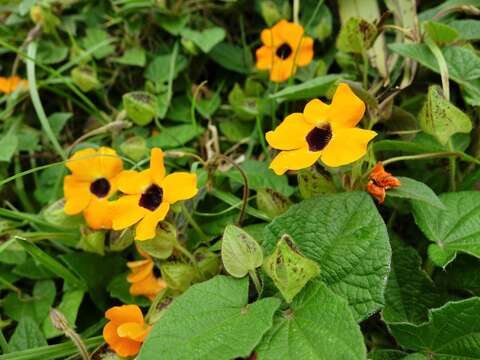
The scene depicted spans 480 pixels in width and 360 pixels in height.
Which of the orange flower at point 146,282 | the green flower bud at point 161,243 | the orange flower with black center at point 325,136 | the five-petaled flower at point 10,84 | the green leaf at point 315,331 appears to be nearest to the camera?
the green leaf at point 315,331

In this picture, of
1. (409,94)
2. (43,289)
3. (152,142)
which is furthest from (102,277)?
(409,94)

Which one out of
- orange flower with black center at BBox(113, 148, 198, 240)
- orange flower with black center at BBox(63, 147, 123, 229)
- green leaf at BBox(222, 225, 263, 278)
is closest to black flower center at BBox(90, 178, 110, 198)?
orange flower with black center at BBox(63, 147, 123, 229)

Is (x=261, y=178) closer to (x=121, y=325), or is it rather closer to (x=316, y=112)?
(x=316, y=112)

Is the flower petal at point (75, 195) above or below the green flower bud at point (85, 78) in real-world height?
below

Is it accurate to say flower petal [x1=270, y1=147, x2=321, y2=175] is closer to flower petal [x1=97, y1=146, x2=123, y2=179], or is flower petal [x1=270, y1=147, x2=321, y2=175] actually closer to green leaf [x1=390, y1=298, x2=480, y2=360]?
green leaf [x1=390, y1=298, x2=480, y2=360]

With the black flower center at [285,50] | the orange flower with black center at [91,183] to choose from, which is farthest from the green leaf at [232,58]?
the orange flower with black center at [91,183]

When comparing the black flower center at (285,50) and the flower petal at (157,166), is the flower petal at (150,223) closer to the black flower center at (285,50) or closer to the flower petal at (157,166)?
the flower petal at (157,166)
